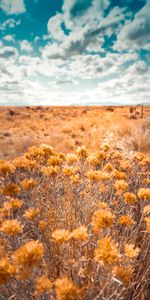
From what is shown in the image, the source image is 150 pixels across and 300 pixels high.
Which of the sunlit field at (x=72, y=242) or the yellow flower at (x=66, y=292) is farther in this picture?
the sunlit field at (x=72, y=242)

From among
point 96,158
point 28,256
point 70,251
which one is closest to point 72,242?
point 70,251

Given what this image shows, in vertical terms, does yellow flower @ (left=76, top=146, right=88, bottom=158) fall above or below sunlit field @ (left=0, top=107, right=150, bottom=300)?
above

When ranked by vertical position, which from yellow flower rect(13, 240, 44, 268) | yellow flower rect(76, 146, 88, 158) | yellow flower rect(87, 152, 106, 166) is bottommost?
yellow flower rect(13, 240, 44, 268)

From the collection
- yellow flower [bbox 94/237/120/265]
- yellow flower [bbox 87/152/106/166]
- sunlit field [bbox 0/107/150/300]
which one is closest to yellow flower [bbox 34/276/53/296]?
sunlit field [bbox 0/107/150/300]

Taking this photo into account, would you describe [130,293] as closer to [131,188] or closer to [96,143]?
[131,188]

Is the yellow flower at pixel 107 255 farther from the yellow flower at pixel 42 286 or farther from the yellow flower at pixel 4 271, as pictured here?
the yellow flower at pixel 4 271

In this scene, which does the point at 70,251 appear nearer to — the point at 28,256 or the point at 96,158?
the point at 28,256

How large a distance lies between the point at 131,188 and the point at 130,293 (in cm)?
224

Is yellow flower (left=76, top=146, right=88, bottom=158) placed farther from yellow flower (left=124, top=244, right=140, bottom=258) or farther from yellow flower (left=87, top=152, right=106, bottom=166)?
yellow flower (left=124, top=244, right=140, bottom=258)

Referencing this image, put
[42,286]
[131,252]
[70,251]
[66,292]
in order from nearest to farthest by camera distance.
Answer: [66,292], [42,286], [131,252], [70,251]

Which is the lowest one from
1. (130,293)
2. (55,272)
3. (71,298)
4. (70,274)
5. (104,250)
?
(130,293)

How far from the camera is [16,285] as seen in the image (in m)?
1.88

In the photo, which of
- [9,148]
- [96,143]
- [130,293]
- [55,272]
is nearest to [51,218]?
[55,272]

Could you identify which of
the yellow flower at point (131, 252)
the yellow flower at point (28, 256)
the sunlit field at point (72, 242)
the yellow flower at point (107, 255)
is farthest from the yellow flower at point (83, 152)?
the yellow flower at point (28, 256)
